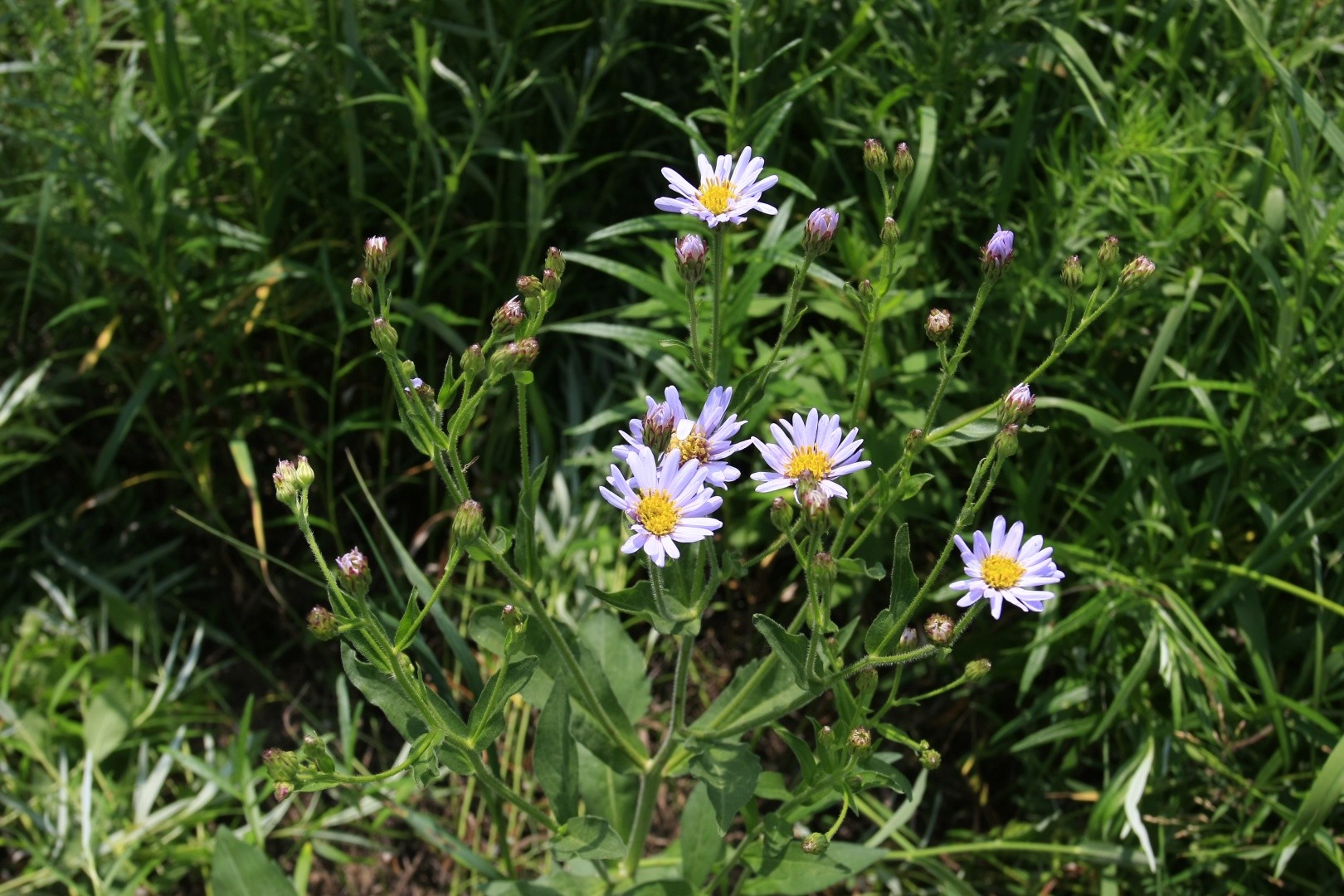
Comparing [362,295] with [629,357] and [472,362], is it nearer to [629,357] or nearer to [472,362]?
[472,362]

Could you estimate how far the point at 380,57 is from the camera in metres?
2.74

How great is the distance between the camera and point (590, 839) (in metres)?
1.68

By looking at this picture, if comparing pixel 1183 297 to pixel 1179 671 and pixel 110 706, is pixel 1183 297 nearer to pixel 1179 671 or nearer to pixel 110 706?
pixel 1179 671

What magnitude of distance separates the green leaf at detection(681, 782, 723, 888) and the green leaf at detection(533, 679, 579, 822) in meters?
0.21

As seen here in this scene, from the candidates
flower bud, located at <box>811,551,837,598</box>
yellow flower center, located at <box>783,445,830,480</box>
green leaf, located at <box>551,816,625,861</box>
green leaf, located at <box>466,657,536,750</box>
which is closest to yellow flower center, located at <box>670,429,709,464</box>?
yellow flower center, located at <box>783,445,830,480</box>

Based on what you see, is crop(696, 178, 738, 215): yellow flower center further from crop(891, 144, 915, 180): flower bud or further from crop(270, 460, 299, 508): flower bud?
crop(270, 460, 299, 508): flower bud

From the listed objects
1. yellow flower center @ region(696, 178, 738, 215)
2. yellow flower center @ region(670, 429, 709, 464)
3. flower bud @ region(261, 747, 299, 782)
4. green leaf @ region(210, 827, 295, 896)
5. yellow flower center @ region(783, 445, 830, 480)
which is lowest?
green leaf @ region(210, 827, 295, 896)

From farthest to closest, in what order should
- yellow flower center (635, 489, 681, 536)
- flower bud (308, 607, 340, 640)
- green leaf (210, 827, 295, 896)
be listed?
green leaf (210, 827, 295, 896), yellow flower center (635, 489, 681, 536), flower bud (308, 607, 340, 640)

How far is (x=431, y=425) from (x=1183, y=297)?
1.57 metres

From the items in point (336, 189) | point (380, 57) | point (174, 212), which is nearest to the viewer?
point (174, 212)

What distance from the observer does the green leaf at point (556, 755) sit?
177 centimetres

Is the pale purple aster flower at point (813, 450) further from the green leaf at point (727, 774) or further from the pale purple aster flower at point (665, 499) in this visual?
the green leaf at point (727, 774)

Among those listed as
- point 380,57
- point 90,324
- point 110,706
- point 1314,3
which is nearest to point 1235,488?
point 1314,3

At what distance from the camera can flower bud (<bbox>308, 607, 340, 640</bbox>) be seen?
52.6 inches
